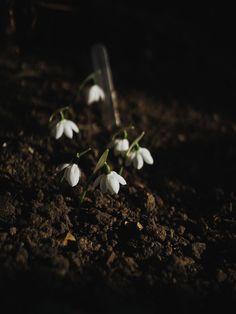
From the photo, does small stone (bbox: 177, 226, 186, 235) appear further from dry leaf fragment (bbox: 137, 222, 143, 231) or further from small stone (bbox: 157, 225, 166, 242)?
dry leaf fragment (bbox: 137, 222, 143, 231)

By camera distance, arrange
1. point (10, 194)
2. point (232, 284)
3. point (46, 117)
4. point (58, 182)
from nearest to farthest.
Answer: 1. point (232, 284)
2. point (10, 194)
3. point (58, 182)
4. point (46, 117)

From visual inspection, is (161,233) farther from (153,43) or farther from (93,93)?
(153,43)

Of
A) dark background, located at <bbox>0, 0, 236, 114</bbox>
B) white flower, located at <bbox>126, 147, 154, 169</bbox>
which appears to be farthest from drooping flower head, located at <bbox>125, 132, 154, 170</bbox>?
dark background, located at <bbox>0, 0, 236, 114</bbox>

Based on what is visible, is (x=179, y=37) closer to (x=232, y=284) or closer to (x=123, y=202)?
(x=123, y=202)

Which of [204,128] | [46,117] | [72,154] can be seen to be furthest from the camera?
[204,128]

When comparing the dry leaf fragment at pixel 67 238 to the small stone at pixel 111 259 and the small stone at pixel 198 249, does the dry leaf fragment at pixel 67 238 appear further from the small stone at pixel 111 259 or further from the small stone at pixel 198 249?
the small stone at pixel 198 249

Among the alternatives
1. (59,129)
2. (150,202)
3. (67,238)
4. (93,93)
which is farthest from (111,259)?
(93,93)

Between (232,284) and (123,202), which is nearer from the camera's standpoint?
(232,284)

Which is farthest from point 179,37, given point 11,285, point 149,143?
point 11,285
